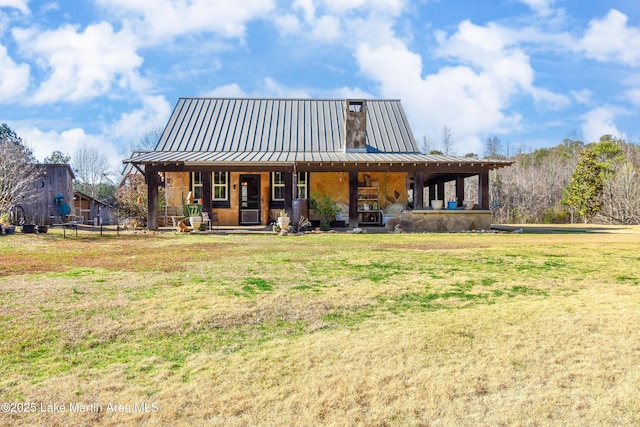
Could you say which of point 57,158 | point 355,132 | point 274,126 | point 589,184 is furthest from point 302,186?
point 57,158

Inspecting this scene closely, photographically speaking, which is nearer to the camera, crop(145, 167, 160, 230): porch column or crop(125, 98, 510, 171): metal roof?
crop(145, 167, 160, 230): porch column

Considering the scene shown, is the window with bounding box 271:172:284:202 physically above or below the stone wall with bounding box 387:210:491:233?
above

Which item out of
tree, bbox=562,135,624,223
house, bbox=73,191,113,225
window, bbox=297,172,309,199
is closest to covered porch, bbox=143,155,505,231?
window, bbox=297,172,309,199

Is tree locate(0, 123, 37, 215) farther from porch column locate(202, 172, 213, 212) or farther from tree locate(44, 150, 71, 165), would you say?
tree locate(44, 150, 71, 165)

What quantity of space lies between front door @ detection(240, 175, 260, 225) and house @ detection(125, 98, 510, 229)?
4 centimetres

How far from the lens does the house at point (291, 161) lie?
1622 cm

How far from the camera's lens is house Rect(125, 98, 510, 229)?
16.2m

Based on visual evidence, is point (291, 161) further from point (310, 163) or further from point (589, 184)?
point (589, 184)

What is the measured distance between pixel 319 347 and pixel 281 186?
51.1 ft

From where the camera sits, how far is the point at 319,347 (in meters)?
3.71

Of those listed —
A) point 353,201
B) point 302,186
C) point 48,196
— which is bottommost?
point 353,201

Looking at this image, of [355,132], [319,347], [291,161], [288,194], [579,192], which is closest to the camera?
[319,347]

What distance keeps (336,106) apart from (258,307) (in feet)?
61.8

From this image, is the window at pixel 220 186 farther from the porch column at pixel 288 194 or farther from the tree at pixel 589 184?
the tree at pixel 589 184
